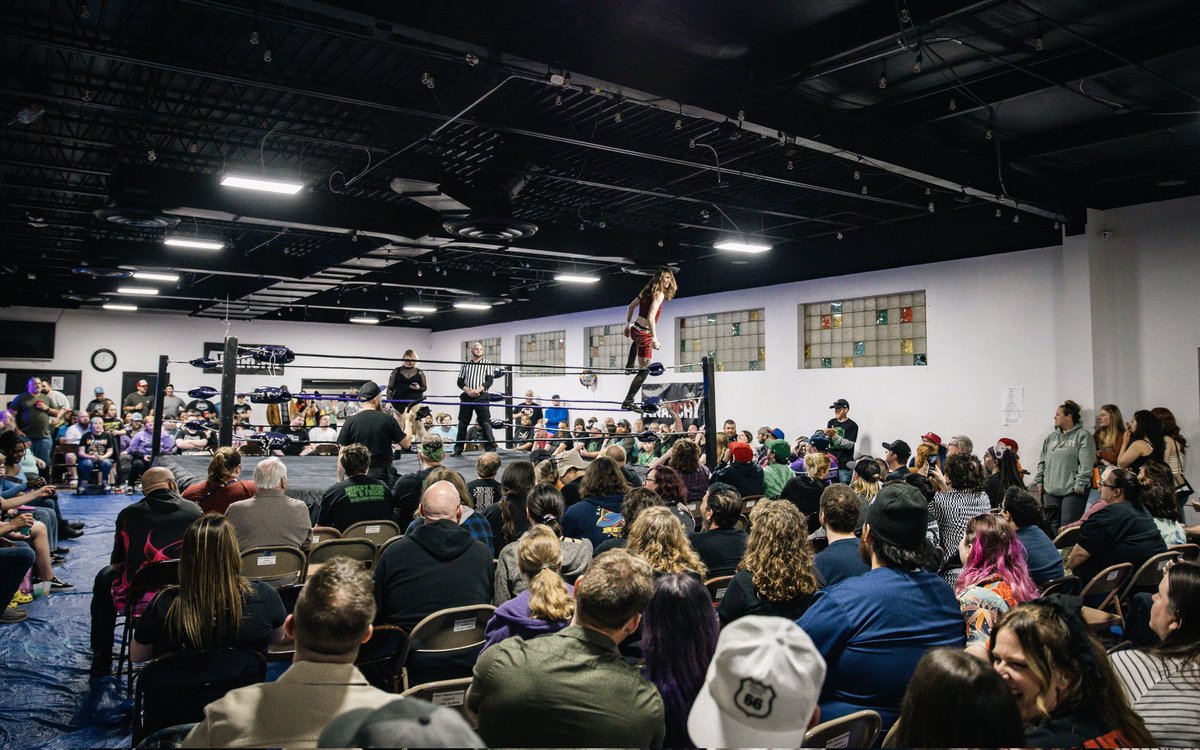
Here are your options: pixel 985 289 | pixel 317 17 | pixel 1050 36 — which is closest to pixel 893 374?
pixel 985 289

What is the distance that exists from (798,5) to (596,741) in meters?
5.03

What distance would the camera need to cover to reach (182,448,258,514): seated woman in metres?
4.39

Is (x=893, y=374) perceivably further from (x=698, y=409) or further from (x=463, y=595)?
(x=463, y=595)

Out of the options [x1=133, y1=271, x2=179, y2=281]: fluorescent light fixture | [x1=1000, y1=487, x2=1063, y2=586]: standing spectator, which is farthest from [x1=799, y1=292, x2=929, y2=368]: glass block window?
[x1=133, y1=271, x2=179, y2=281]: fluorescent light fixture

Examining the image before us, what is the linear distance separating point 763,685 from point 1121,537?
3.81 meters

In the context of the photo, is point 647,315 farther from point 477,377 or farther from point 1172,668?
point 1172,668

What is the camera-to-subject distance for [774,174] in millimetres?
8273

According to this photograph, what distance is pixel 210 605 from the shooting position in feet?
8.38

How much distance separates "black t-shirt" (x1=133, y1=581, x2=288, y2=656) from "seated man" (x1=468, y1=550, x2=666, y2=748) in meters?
1.22

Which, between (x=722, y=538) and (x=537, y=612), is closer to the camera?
(x=537, y=612)

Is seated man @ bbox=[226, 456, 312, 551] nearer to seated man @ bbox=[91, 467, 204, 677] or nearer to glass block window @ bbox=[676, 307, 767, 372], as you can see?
seated man @ bbox=[91, 467, 204, 677]

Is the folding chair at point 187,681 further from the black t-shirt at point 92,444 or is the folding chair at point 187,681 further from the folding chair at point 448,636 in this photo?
the black t-shirt at point 92,444

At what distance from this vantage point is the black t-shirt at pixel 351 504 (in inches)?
187

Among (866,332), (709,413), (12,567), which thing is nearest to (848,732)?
(12,567)
